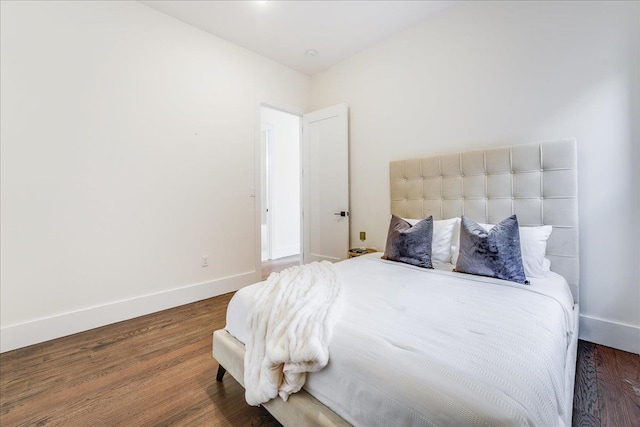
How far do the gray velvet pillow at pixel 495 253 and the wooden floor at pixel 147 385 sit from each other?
70 centimetres

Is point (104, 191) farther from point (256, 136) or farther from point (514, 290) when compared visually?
point (514, 290)

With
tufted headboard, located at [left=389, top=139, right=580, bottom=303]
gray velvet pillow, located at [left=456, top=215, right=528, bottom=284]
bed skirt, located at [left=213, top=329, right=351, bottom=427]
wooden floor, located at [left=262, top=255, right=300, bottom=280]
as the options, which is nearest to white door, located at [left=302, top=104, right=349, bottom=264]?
wooden floor, located at [left=262, top=255, right=300, bottom=280]

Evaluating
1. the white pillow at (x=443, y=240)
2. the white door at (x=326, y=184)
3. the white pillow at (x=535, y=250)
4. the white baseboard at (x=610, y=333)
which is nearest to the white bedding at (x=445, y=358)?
the white pillow at (x=535, y=250)

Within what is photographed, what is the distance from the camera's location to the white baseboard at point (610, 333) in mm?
1831

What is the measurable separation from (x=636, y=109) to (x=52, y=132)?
418 cm

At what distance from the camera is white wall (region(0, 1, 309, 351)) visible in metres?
2.00

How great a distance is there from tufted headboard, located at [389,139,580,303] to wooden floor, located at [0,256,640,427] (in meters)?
0.61

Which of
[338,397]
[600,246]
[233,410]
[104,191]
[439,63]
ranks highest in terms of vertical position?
[439,63]

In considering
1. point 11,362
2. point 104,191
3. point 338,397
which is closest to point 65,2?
point 104,191

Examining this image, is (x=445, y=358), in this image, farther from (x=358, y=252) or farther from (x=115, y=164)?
(x=115, y=164)

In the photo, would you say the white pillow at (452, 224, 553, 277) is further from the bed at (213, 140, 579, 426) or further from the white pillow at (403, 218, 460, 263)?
the white pillow at (403, 218, 460, 263)

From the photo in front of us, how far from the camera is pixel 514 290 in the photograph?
154cm

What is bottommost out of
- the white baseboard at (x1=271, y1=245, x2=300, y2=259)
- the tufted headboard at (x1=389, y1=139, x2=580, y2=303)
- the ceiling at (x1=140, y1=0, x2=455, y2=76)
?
the white baseboard at (x1=271, y1=245, x2=300, y2=259)

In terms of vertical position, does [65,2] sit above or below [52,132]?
above
